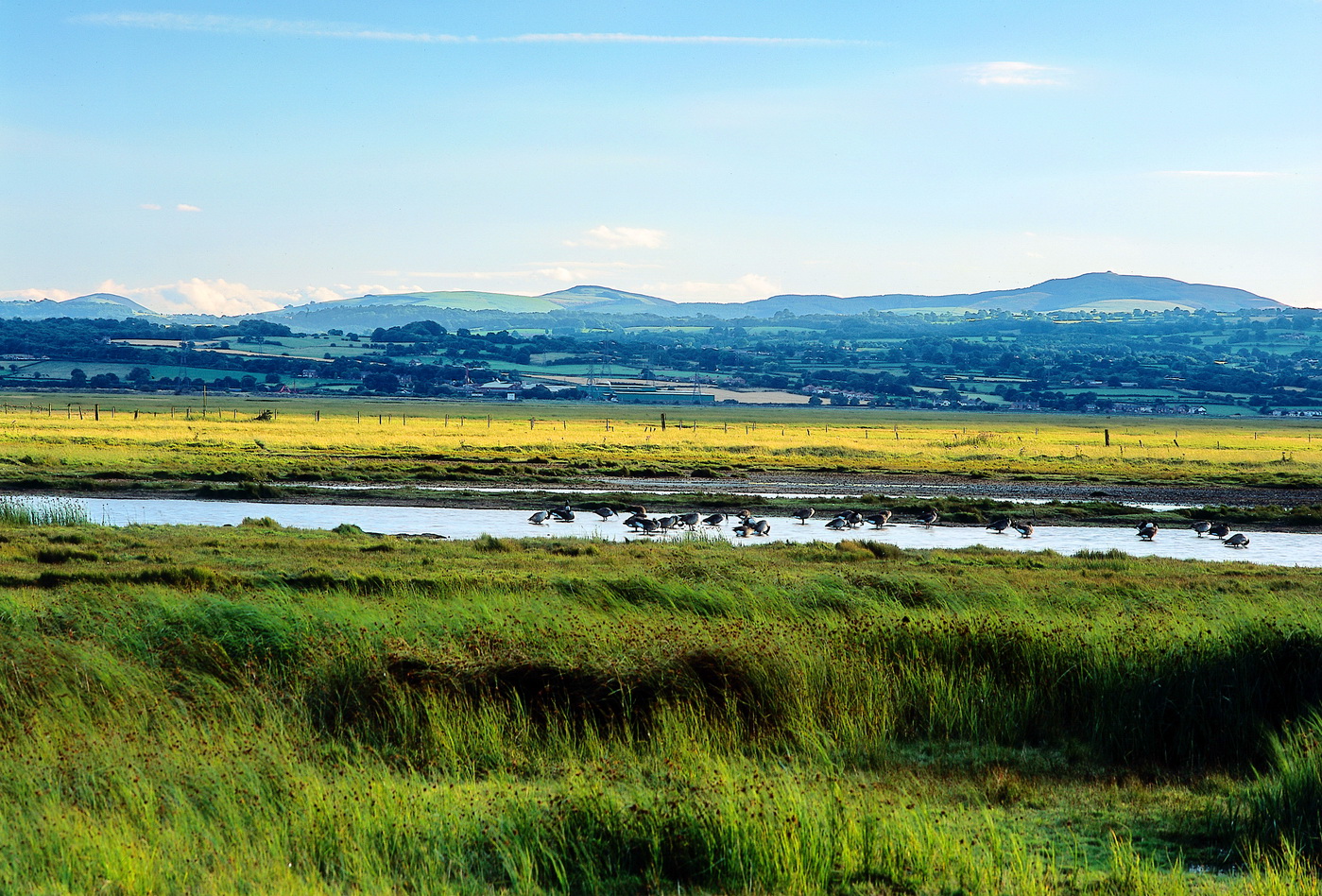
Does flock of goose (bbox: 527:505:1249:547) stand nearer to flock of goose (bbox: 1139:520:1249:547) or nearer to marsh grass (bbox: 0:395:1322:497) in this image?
flock of goose (bbox: 1139:520:1249:547)

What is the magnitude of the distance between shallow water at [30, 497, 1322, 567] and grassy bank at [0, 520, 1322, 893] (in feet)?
42.2

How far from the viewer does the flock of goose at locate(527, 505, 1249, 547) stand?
28.4 metres

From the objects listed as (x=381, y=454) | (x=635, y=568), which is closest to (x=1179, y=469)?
(x=381, y=454)

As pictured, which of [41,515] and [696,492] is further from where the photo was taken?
[696,492]

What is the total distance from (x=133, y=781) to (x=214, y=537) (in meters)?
15.7

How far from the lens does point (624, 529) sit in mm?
29438

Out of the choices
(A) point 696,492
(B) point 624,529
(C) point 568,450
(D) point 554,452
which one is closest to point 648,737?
(B) point 624,529

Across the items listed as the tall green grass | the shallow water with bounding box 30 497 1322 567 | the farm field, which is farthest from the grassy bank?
the farm field

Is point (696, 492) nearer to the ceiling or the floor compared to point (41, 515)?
nearer to the floor

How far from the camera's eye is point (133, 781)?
736 centimetres

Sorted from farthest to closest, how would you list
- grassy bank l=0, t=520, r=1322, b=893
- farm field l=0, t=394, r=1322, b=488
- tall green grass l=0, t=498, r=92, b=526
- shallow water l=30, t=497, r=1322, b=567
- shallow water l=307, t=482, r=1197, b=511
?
1. farm field l=0, t=394, r=1322, b=488
2. shallow water l=307, t=482, r=1197, b=511
3. shallow water l=30, t=497, r=1322, b=567
4. tall green grass l=0, t=498, r=92, b=526
5. grassy bank l=0, t=520, r=1322, b=893

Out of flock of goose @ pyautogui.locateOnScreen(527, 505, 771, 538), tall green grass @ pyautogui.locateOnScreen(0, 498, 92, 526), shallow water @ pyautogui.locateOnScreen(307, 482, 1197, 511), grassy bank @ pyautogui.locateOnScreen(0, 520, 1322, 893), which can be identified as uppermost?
grassy bank @ pyautogui.locateOnScreen(0, 520, 1322, 893)

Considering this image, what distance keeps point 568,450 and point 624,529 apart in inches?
1253

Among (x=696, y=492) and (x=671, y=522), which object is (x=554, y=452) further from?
(x=671, y=522)
